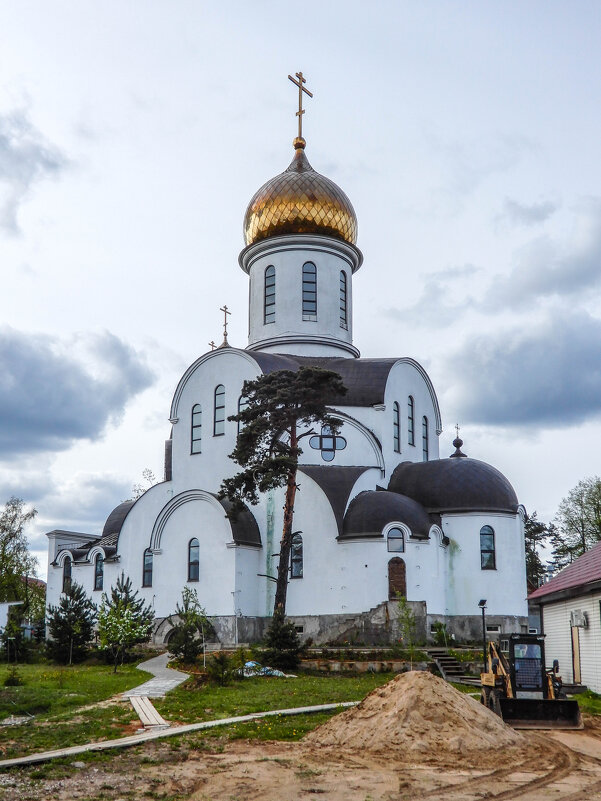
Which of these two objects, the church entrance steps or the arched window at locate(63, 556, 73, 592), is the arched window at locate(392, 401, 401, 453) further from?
the church entrance steps

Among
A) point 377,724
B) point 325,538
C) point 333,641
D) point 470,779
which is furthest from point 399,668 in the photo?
point 470,779

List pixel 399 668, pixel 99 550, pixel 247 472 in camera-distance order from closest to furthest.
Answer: pixel 399 668 → pixel 247 472 → pixel 99 550

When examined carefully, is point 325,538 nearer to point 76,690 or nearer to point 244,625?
point 244,625

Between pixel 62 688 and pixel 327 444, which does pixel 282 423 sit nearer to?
pixel 327 444

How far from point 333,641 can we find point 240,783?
16194mm

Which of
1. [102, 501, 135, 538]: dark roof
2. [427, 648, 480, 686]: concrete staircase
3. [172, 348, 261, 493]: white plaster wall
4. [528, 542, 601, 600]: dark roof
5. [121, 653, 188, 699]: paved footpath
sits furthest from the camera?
[102, 501, 135, 538]: dark roof

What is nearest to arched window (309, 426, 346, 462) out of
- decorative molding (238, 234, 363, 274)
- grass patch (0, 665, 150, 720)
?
decorative molding (238, 234, 363, 274)

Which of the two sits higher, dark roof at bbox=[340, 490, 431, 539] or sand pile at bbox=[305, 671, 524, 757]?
dark roof at bbox=[340, 490, 431, 539]

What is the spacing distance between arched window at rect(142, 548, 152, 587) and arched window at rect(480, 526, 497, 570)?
35.0ft

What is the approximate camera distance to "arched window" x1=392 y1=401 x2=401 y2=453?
29.9m

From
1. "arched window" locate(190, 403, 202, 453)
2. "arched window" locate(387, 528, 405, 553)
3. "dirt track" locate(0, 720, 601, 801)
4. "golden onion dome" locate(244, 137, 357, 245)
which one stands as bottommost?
"dirt track" locate(0, 720, 601, 801)

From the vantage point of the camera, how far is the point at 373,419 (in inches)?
1146

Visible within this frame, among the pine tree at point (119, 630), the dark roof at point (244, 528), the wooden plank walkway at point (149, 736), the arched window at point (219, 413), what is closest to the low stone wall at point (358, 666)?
the pine tree at point (119, 630)

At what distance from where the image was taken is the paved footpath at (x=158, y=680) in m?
16.6
